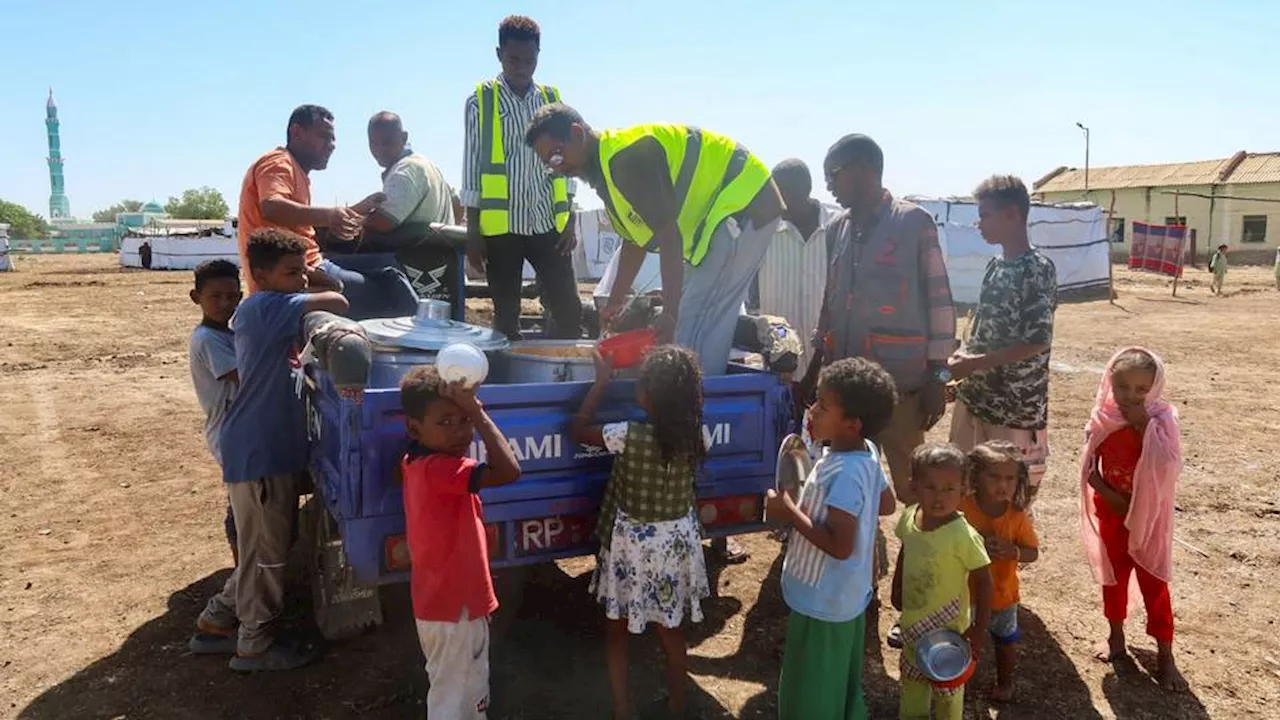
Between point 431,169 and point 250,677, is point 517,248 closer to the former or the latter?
point 431,169

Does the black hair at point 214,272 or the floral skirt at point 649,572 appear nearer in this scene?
the floral skirt at point 649,572

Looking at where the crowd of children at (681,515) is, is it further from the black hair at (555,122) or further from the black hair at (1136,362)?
the black hair at (555,122)

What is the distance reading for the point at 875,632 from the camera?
3783 mm

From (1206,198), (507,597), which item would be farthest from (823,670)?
(1206,198)

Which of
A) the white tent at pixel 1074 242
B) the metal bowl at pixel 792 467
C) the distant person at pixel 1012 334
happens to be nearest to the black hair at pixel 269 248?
the metal bowl at pixel 792 467

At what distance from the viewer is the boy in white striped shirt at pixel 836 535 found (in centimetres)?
256

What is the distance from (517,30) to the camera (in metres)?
4.39

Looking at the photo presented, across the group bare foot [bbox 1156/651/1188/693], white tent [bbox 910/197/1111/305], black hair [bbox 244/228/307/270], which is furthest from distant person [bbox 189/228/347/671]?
white tent [bbox 910/197/1111/305]

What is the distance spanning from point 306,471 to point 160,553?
5.77 ft

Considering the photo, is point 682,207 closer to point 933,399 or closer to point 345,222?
point 933,399

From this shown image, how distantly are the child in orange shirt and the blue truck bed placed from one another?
2.41 ft

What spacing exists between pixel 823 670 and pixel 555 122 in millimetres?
2145

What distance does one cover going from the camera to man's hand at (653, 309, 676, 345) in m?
3.33

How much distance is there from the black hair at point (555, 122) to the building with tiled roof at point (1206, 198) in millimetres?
34188
